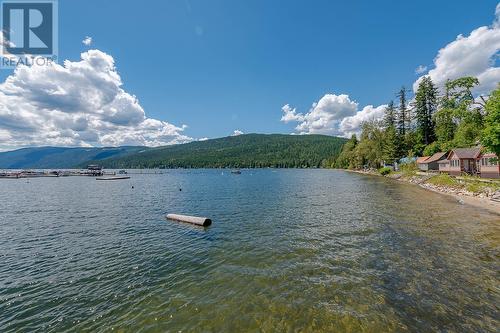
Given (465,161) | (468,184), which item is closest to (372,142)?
(465,161)

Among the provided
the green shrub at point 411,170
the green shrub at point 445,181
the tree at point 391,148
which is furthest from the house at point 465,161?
the tree at point 391,148

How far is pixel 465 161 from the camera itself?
52219 mm

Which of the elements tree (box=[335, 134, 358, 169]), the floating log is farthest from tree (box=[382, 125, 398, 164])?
the floating log

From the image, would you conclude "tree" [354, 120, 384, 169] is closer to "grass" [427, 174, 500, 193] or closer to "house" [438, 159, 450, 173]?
"house" [438, 159, 450, 173]

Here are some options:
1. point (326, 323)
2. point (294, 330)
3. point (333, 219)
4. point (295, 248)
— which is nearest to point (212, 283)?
point (294, 330)

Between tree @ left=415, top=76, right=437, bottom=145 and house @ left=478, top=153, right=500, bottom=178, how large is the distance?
180ft

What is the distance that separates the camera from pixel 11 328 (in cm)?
856

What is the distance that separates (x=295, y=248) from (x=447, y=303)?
27.0 feet

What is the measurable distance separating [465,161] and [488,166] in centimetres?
985

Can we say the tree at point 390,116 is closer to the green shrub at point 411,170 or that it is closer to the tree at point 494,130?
the green shrub at point 411,170

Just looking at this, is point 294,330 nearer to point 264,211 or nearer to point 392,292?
point 392,292

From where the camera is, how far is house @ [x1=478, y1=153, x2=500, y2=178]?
4036cm

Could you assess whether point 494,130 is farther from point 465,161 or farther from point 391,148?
point 391,148

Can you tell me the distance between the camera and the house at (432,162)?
6884 cm
